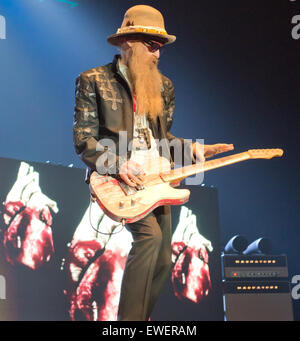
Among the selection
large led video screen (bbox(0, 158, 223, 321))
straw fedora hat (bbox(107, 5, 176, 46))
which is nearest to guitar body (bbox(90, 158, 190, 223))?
straw fedora hat (bbox(107, 5, 176, 46))

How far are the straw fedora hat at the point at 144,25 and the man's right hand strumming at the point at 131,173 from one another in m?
0.72

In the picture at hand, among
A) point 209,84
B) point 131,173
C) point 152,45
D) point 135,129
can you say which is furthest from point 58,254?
point 209,84

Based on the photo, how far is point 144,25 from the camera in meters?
2.38

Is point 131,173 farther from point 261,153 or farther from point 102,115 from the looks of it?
point 261,153

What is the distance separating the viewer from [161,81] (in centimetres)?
258

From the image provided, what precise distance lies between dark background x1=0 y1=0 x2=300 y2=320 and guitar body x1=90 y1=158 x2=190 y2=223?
2.83m

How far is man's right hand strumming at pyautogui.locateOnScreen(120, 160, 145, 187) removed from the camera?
6.86 ft

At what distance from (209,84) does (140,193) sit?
137 inches

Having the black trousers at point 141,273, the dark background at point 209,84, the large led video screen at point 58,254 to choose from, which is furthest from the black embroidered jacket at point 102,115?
the dark background at point 209,84

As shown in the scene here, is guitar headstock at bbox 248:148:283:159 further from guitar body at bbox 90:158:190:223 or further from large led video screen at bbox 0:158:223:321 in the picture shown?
large led video screen at bbox 0:158:223:321

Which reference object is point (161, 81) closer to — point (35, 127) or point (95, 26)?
point (35, 127)

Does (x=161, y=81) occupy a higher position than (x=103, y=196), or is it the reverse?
(x=161, y=81)
